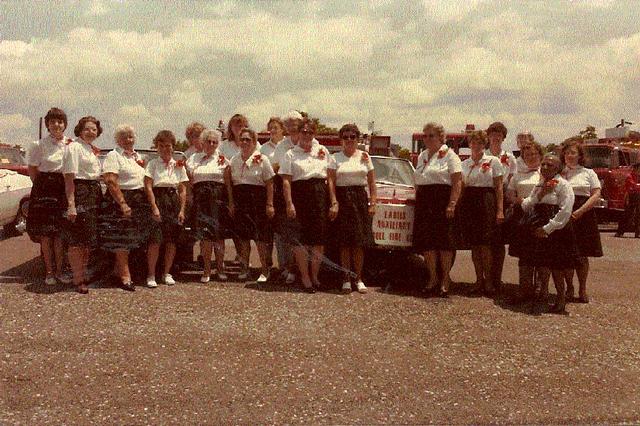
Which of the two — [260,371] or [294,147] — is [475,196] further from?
[260,371]

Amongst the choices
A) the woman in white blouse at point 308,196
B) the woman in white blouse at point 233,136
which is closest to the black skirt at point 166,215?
the woman in white blouse at point 233,136

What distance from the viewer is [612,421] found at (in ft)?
15.3

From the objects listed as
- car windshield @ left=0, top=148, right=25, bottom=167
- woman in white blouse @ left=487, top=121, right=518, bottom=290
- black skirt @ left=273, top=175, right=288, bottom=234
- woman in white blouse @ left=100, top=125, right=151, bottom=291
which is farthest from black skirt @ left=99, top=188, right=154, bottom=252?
car windshield @ left=0, top=148, right=25, bottom=167

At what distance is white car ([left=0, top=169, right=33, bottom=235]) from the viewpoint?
13.0 meters

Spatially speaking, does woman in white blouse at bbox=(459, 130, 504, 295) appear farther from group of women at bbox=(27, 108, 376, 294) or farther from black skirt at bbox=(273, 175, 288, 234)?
black skirt at bbox=(273, 175, 288, 234)

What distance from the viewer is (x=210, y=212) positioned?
852cm

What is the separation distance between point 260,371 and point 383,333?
148cm

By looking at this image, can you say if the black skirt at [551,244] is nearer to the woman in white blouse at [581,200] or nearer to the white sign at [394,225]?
the woman in white blouse at [581,200]

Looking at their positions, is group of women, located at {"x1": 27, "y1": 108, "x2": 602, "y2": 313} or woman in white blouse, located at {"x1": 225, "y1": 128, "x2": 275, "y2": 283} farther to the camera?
woman in white blouse, located at {"x1": 225, "y1": 128, "x2": 275, "y2": 283}

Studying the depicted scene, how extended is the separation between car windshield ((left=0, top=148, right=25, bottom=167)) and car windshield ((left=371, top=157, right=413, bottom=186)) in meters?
8.85

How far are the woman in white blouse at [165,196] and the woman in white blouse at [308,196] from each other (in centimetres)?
120

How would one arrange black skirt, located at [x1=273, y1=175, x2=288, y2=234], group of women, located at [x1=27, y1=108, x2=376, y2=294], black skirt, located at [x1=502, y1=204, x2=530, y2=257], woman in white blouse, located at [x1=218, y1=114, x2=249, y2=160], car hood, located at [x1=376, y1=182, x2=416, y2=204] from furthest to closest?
1. woman in white blouse, located at [x1=218, y1=114, x2=249, y2=160]
2. car hood, located at [x1=376, y1=182, x2=416, y2=204]
3. black skirt, located at [x1=273, y1=175, x2=288, y2=234]
4. black skirt, located at [x1=502, y1=204, x2=530, y2=257]
5. group of women, located at [x1=27, y1=108, x2=376, y2=294]

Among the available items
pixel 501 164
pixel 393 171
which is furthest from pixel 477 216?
pixel 393 171

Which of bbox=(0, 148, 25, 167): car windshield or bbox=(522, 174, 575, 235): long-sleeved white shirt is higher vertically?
bbox=(0, 148, 25, 167): car windshield
